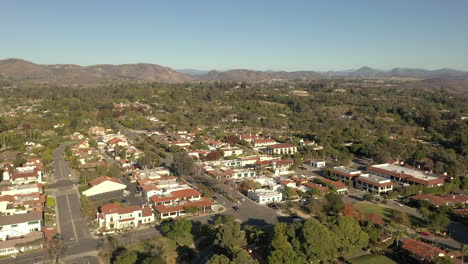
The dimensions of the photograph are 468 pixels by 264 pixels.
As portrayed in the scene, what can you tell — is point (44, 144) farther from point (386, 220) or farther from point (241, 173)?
point (386, 220)

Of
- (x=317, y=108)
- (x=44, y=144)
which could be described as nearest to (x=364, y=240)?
(x=44, y=144)

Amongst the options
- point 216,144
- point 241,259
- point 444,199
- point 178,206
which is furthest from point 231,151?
point 241,259

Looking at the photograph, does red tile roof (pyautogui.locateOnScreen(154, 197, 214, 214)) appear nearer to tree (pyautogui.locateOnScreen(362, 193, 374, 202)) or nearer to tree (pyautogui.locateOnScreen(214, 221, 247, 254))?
tree (pyautogui.locateOnScreen(214, 221, 247, 254))

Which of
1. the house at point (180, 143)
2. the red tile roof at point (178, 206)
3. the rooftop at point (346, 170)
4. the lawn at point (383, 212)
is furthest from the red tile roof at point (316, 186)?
the house at point (180, 143)

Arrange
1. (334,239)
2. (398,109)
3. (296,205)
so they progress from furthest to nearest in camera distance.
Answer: (398,109)
(296,205)
(334,239)

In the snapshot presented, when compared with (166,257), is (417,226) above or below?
below

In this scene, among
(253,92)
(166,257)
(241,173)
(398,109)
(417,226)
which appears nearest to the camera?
(166,257)

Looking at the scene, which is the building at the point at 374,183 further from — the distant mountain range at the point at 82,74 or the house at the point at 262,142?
the distant mountain range at the point at 82,74
